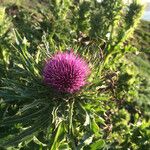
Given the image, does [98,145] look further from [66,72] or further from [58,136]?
[66,72]

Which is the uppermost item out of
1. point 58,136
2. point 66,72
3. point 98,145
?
point 66,72

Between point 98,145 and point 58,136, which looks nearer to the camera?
point 58,136

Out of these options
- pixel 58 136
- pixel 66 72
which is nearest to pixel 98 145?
pixel 58 136

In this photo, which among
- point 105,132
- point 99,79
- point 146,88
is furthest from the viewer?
point 146,88

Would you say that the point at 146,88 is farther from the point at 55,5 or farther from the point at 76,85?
the point at 76,85

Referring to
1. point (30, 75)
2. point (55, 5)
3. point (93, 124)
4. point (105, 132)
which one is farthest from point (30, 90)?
point (55, 5)

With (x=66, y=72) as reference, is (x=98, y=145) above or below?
below

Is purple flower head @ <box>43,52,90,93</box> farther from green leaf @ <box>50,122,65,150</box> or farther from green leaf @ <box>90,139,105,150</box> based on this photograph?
green leaf @ <box>90,139,105,150</box>

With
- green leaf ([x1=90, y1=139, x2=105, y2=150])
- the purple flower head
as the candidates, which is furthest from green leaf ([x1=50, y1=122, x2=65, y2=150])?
green leaf ([x1=90, y1=139, x2=105, y2=150])
